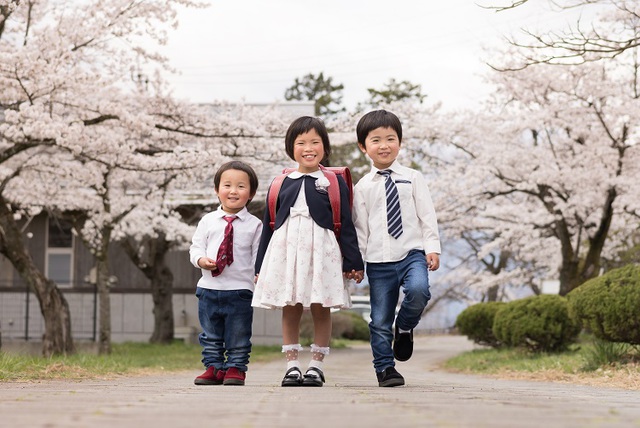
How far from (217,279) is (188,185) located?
13365 millimetres

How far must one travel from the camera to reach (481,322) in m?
19.2

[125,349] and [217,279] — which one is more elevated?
[217,279]

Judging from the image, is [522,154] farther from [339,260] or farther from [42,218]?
[339,260]

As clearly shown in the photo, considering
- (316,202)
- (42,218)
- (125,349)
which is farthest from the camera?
(42,218)

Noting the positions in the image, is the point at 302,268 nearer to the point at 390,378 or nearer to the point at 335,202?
the point at 335,202

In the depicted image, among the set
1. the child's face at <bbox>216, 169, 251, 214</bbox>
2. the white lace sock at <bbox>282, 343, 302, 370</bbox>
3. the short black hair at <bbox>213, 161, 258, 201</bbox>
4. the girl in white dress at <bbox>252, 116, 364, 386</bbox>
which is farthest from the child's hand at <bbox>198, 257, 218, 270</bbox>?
the white lace sock at <bbox>282, 343, 302, 370</bbox>

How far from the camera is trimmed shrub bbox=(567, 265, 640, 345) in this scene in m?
9.99

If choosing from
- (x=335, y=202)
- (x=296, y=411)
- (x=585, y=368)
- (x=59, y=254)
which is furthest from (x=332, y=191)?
(x=59, y=254)

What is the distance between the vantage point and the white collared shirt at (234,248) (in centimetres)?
637

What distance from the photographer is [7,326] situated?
21969 millimetres

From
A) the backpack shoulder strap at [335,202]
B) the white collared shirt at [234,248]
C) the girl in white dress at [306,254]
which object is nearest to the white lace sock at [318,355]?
the girl in white dress at [306,254]

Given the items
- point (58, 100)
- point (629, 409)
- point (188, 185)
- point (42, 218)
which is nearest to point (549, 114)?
point (188, 185)

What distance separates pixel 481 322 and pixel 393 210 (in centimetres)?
1361

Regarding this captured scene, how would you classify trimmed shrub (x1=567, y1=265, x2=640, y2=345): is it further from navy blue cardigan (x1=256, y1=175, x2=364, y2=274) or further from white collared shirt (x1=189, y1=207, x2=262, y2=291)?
white collared shirt (x1=189, y1=207, x2=262, y2=291)
